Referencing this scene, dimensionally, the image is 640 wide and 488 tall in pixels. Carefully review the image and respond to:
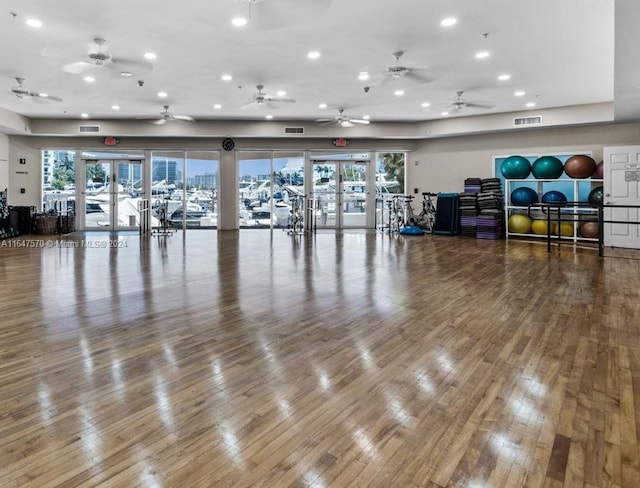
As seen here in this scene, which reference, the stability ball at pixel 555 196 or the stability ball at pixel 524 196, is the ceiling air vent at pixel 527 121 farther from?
the stability ball at pixel 555 196

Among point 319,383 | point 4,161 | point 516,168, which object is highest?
point 4,161

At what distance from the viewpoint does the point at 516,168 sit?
11156 mm

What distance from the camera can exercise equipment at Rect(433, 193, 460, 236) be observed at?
12.2 meters

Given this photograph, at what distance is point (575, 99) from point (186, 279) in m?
9.09

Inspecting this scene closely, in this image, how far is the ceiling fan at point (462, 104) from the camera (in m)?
9.51

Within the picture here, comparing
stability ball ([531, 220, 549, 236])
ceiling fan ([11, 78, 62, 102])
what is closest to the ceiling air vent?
stability ball ([531, 220, 549, 236])

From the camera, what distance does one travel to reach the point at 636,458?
1.87 m

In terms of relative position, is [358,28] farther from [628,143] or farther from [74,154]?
[74,154]

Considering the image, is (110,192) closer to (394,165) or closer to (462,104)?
(394,165)

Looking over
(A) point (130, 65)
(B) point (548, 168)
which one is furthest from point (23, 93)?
(B) point (548, 168)

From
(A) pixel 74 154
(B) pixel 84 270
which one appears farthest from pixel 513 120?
(A) pixel 74 154

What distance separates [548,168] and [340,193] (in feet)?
19.9

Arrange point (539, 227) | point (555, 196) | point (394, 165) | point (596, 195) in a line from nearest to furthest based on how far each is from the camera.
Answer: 1. point (596, 195)
2. point (555, 196)
3. point (539, 227)
4. point (394, 165)

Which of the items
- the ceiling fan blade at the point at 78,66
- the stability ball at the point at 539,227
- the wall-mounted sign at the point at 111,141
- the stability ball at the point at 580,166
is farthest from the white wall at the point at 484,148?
the ceiling fan blade at the point at 78,66
